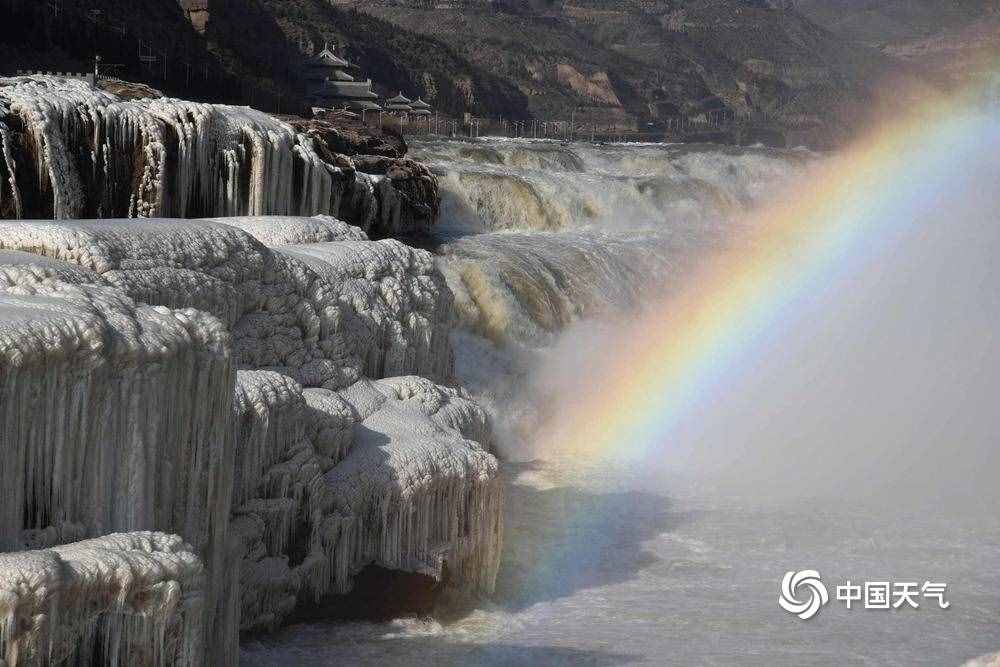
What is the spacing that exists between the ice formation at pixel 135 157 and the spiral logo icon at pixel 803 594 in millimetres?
6372

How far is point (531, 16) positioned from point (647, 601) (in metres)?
157

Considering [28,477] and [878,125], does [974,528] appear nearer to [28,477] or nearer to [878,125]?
[28,477]

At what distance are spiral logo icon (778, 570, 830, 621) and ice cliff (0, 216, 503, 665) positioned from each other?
2003 mm

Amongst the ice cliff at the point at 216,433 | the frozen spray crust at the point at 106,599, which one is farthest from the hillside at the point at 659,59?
the frozen spray crust at the point at 106,599

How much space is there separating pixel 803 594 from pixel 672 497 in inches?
119

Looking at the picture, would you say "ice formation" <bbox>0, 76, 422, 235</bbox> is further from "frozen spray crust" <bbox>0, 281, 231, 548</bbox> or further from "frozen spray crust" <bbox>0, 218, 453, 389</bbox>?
"frozen spray crust" <bbox>0, 281, 231, 548</bbox>

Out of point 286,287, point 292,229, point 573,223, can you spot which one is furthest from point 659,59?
point 286,287

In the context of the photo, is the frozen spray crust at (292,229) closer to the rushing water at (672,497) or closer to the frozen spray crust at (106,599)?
the rushing water at (672,497)

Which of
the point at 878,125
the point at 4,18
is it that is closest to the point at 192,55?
the point at 4,18

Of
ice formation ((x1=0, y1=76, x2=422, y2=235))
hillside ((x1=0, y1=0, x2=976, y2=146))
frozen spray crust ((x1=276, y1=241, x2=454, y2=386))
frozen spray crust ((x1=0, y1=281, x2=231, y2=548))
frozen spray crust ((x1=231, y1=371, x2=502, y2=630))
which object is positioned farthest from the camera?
hillside ((x1=0, y1=0, x2=976, y2=146))

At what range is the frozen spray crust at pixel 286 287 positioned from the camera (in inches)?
312

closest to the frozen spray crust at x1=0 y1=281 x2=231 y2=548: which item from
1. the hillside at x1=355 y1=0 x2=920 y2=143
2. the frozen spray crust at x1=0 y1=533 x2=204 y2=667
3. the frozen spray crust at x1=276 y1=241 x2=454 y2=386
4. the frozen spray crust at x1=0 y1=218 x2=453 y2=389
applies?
the frozen spray crust at x1=0 y1=533 x2=204 y2=667

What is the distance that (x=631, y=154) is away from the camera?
3509 cm

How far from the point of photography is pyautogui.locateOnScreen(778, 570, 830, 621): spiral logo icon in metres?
9.82
